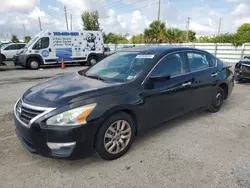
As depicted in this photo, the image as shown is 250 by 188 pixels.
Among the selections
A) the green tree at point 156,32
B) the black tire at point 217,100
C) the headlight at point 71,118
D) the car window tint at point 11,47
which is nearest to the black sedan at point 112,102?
the headlight at point 71,118

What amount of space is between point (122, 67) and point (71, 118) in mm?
1449

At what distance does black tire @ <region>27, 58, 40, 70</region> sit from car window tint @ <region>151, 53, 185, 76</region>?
1201 cm

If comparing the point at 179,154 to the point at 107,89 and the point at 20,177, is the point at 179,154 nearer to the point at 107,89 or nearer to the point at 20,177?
the point at 107,89

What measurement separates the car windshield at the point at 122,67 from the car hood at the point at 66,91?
28 cm

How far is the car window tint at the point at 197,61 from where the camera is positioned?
4.14 metres

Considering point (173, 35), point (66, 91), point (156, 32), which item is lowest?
point (66, 91)

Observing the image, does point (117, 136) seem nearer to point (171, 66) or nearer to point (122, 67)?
point (122, 67)

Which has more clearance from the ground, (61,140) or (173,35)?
(173,35)

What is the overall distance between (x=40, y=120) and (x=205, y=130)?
2843mm

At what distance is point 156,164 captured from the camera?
290cm

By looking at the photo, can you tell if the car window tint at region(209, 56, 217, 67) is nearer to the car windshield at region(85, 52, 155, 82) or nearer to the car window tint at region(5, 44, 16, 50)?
the car windshield at region(85, 52, 155, 82)

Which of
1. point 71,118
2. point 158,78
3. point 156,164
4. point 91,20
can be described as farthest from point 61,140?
point 91,20

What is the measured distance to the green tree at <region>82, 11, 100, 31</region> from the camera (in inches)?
1372

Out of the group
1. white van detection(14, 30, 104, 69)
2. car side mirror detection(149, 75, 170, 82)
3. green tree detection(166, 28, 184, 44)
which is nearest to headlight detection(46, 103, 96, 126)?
car side mirror detection(149, 75, 170, 82)
